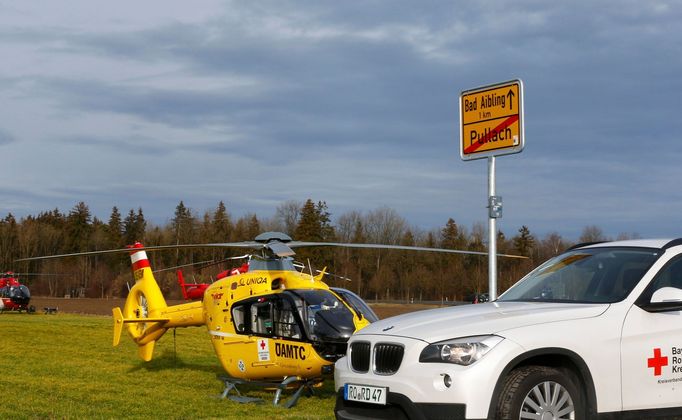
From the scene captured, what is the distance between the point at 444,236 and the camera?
96438 millimetres

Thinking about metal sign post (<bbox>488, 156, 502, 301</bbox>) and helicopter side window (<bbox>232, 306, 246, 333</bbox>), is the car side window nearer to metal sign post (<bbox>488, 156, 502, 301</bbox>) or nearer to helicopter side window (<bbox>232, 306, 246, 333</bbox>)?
metal sign post (<bbox>488, 156, 502, 301</bbox>)

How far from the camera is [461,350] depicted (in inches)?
232

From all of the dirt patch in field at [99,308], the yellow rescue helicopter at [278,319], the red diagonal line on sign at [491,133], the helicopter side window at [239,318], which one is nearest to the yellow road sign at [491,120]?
the red diagonal line on sign at [491,133]

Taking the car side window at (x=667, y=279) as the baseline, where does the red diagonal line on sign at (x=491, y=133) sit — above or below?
above

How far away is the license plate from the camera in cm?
617

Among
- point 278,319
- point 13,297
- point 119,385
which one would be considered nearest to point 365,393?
point 278,319

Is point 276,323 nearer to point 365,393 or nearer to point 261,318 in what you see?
point 261,318

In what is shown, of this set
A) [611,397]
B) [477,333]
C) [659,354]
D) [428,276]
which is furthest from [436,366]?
[428,276]

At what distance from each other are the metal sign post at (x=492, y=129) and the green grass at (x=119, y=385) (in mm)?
3137

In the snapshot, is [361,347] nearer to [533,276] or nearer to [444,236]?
[533,276]

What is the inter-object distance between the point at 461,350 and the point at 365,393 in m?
0.92

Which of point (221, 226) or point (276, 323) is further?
point (221, 226)

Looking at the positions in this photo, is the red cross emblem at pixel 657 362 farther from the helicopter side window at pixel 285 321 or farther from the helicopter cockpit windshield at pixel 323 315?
the helicopter side window at pixel 285 321

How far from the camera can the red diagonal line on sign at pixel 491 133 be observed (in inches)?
387
